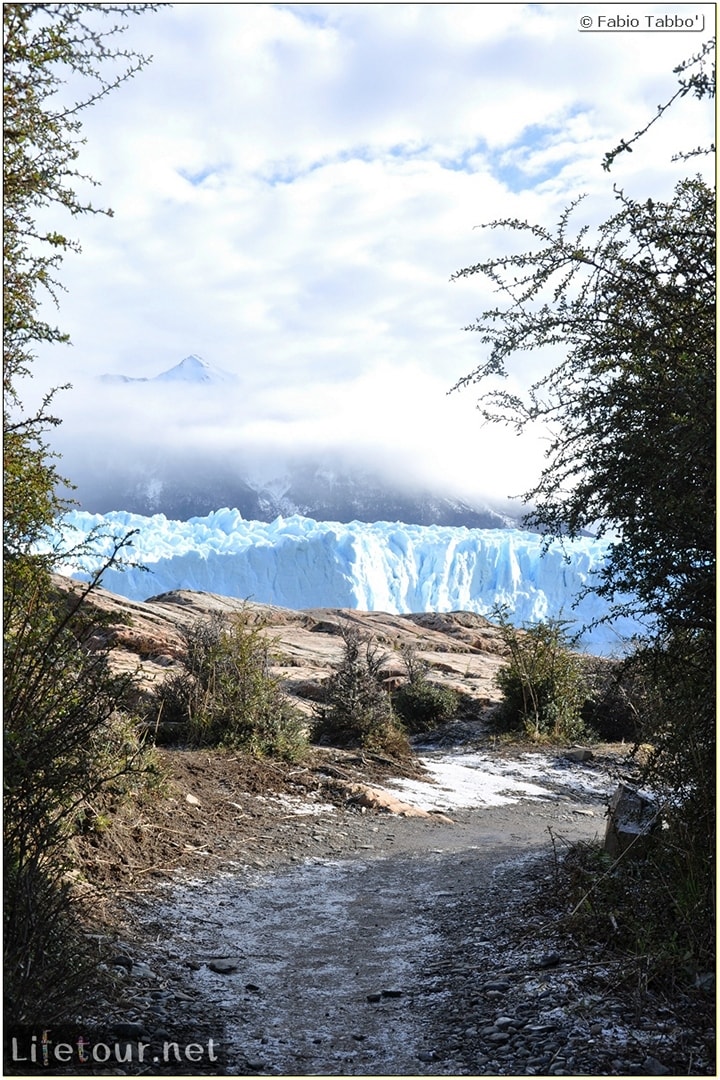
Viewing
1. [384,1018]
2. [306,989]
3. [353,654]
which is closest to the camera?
[384,1018]

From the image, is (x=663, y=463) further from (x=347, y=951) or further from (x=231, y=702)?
(x=231, y=702)

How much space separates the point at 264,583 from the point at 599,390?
104 ft

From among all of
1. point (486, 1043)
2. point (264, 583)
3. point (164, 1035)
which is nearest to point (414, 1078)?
point (486, 1043)

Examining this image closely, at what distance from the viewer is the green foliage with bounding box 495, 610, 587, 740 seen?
47.0 ft

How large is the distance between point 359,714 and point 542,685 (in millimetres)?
4060

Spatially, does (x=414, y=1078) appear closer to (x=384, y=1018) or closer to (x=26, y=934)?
(x=384, y=1018)

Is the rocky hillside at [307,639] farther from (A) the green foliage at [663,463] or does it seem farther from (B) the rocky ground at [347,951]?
(A) the green foliage at [663,463]

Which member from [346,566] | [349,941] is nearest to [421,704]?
[349,941]

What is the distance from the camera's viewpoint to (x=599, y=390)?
4996mm

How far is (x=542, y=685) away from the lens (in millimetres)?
14398

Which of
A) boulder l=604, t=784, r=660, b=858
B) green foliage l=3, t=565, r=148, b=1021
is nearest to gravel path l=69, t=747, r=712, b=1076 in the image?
green foliage l=3, t=565, r=148, b=1021

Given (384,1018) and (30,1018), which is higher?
(30,1018)

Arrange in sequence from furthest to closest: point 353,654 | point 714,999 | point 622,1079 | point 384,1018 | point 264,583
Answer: point 264,583
point 353,654
point 384,1018
point 714,999
point 622,1079

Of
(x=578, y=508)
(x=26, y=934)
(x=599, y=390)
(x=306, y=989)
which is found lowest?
(x=306, y=989)
